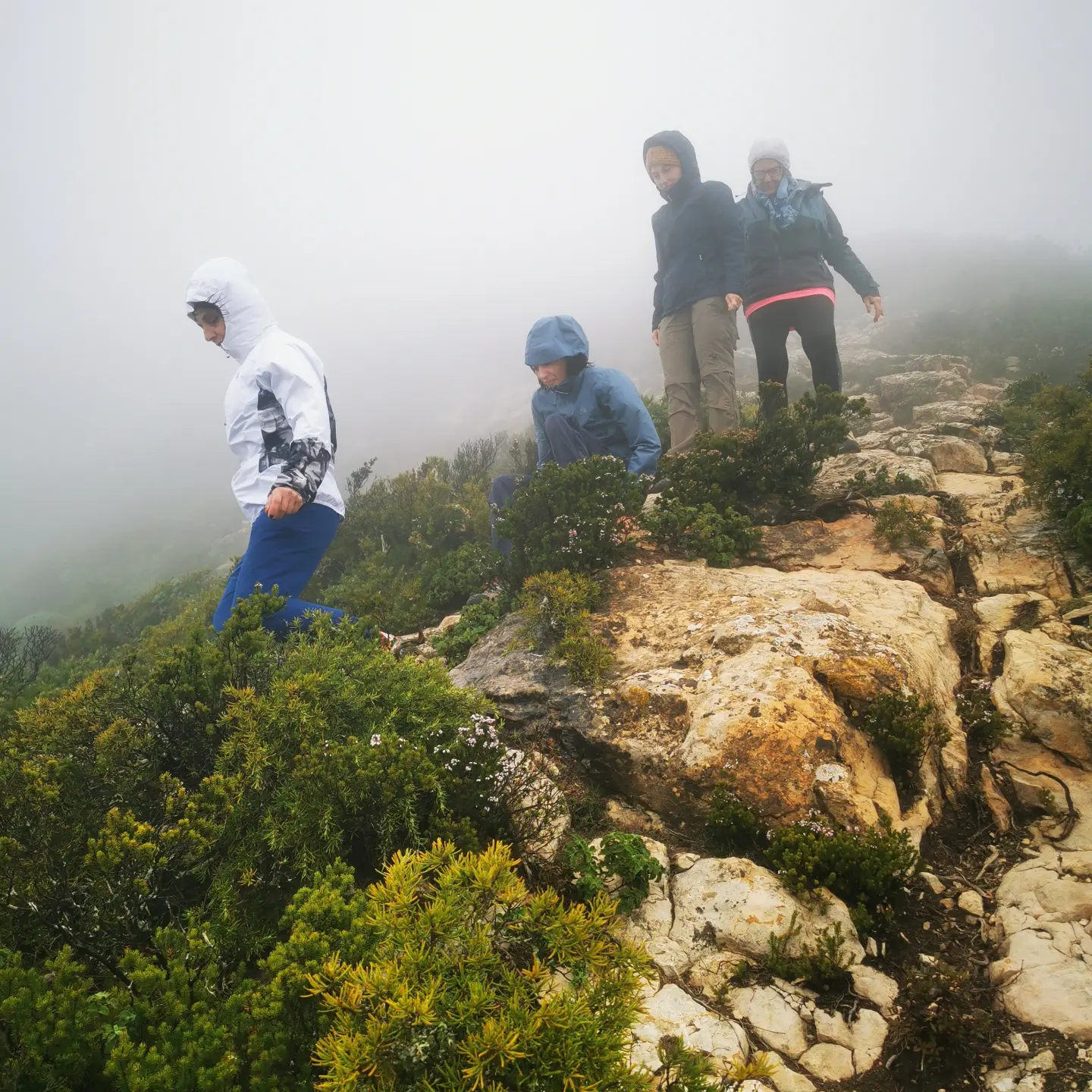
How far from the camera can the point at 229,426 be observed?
4.07 metres

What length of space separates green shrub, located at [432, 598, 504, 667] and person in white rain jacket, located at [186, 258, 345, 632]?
64.5 inches

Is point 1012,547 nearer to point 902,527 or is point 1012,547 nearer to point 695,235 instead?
point 902,527

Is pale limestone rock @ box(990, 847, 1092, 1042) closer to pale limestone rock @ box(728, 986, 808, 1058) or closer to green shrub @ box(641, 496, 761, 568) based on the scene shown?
pale limestone rock @ box(728, 986, 808, 1058)

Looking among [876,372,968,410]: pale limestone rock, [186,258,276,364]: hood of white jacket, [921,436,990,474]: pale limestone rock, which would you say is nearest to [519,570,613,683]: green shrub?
[186,258,276,364]: hood of white jacket

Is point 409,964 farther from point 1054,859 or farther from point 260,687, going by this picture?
point 1054,859

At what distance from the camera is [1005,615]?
4.14 meters

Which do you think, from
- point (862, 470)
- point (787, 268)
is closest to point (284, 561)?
point (862, 470)

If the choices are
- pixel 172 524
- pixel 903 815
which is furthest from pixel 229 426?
pixel 172 524

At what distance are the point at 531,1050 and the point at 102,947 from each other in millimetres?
1496

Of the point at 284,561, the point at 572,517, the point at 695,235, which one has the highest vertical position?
the point at 695,235

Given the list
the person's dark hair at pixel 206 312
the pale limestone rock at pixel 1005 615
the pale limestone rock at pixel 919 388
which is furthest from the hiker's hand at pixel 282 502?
the pale limestone rock at pixel 919 388

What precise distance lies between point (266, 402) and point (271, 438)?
10.1 inches

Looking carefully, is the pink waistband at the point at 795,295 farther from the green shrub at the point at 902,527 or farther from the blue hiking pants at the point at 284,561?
the blue hiking pants at the point at 284,561

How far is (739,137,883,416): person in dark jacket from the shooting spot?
249 inches
